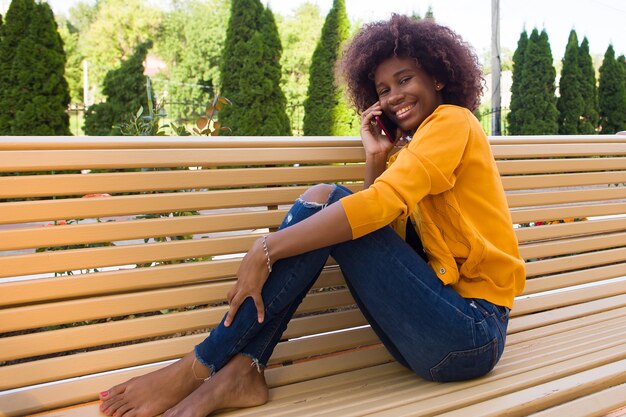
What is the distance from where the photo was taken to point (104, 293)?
1.83m

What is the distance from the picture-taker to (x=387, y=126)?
2.24m

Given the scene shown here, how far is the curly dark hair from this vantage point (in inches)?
78.9

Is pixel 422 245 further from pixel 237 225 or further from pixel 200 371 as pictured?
pixel 200 371

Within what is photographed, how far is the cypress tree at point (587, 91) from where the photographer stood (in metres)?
15.1

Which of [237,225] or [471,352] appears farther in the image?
[237,225]

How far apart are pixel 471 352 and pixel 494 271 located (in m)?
0.27

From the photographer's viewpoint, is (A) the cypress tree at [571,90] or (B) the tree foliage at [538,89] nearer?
(B) the tree foliage at [538,89]

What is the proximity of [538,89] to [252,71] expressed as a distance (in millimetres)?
7706

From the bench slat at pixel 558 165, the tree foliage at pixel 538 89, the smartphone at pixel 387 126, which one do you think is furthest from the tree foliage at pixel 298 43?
the smartphone at pixel 387 126

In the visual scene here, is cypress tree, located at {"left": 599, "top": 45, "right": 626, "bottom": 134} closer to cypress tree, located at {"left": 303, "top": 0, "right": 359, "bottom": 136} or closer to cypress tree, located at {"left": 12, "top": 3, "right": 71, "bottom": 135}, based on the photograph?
cypress tree, located at {"left": 303, "top": 0, "right": 359, "bottom": 136}

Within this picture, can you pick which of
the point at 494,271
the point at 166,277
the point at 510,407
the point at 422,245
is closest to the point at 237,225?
the point at 166,277

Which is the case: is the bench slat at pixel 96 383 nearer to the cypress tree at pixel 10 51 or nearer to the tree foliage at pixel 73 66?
the cypress tree at pixel 10 51

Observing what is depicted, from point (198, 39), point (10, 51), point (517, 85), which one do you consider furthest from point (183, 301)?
point (198, 39)

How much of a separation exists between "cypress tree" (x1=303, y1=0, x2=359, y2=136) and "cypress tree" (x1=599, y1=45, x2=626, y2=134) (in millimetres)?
8357
